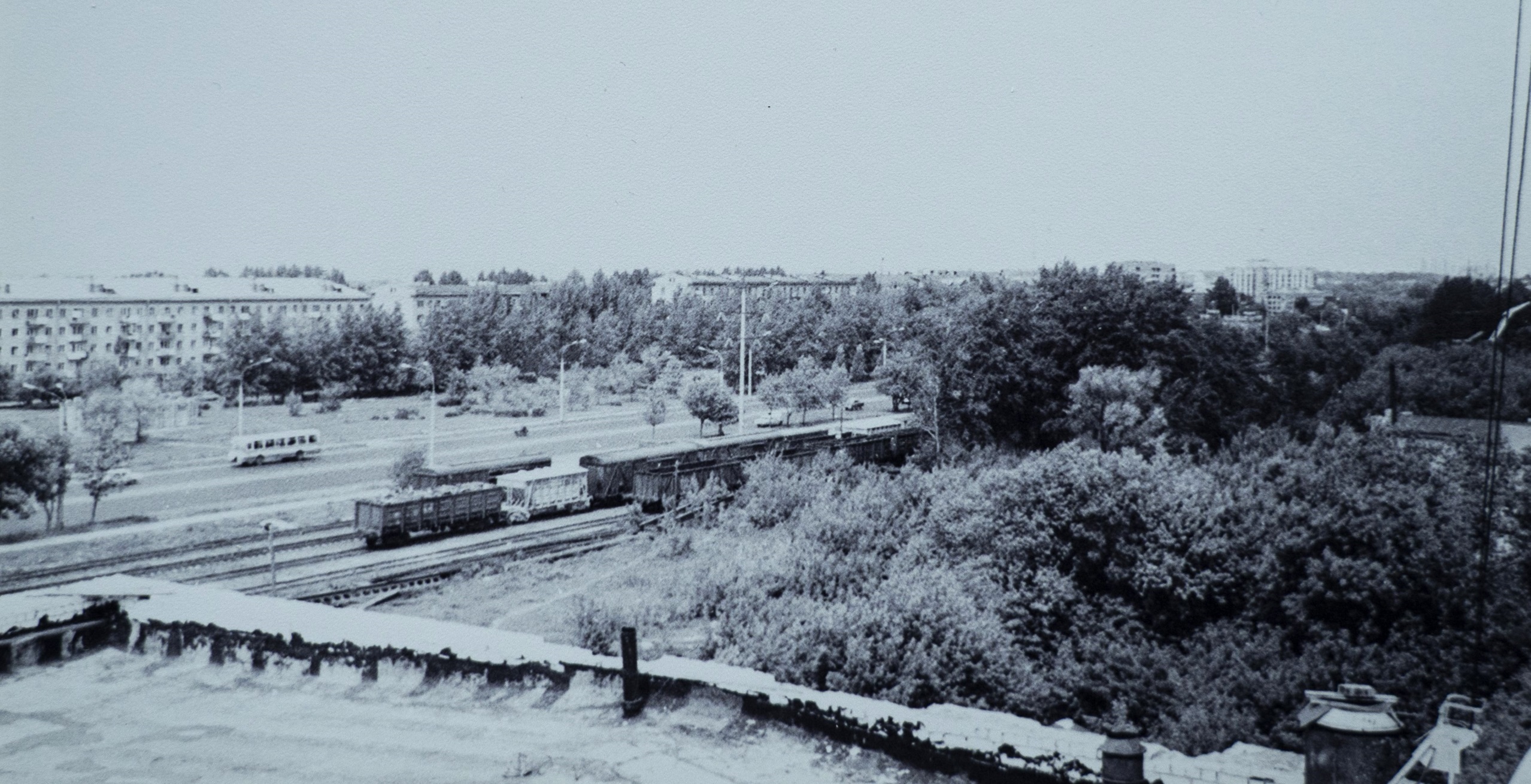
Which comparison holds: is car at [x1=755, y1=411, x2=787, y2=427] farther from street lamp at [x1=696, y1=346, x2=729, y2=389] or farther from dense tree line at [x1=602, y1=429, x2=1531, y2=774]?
dense tree line at [x1=602, y1=429, x2=1531, y2=774]

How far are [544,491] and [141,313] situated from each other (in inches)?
247

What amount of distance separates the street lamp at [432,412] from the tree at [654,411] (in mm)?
4011

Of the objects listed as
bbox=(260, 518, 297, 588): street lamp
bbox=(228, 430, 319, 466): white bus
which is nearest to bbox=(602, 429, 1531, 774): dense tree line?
bbox=(260, 518, 297, 588): street lamp

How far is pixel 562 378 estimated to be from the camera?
14.4 meters

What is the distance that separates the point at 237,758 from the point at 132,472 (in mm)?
4274

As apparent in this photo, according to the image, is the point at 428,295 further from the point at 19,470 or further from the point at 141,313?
the point at 19,470

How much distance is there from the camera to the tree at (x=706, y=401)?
17.7 metres

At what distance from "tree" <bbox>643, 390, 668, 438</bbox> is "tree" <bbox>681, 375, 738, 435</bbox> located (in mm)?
785

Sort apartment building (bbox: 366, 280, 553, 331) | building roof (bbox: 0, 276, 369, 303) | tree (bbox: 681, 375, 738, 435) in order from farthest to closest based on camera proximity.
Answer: tree (bbox: 681, 375, 738, 435)
apartment building (bbox: 366, 280, 553, 331)
building roof (bbox: 0, 276, 369, 303)

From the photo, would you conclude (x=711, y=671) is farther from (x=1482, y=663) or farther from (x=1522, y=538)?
(x=1522, y=538)

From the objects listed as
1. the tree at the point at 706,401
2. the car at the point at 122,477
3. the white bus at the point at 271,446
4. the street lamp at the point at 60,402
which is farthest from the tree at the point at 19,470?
the tree at the point at 706,401

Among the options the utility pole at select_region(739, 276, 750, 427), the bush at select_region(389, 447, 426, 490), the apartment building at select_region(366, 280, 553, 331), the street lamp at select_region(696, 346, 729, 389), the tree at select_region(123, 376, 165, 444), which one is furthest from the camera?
the street lamp at select_region(696, 346, 729, 389)

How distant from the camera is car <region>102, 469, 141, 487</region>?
8.02m

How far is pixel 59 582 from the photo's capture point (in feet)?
24.0
